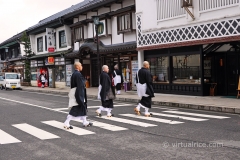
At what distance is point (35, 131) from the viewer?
8500mm

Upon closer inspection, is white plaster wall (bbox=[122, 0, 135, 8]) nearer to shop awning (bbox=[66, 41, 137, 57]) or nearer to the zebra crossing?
shop awning (bbox=[66, 41, 137, 57])

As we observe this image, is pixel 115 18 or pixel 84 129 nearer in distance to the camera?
pixel 84 129

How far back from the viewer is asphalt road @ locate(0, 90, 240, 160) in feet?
19.4

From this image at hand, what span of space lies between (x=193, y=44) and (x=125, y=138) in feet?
32.8

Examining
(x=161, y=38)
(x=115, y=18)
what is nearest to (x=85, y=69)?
(x=115, y=18)

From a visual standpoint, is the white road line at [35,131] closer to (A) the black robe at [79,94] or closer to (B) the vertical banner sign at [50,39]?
(A) the black robe at [79,94]

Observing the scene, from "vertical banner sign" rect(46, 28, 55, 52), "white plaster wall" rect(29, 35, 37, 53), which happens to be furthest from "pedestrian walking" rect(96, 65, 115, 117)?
"white plaster wall" rect(29, 35, 37, 53)

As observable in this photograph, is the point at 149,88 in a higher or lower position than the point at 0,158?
higher

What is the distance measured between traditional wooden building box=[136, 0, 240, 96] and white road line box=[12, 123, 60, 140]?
9.71 metres

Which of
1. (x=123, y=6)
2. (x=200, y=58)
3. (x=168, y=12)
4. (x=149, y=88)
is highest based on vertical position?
(x=123, y=6)

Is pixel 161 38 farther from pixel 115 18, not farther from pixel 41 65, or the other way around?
pixel 41 65

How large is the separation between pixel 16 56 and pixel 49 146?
139ft

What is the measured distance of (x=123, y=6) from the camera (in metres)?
22.5

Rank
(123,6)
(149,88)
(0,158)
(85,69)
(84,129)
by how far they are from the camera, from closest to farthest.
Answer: (0,158)
(84,129)
(149,88)
(123,6)
(85,69)
